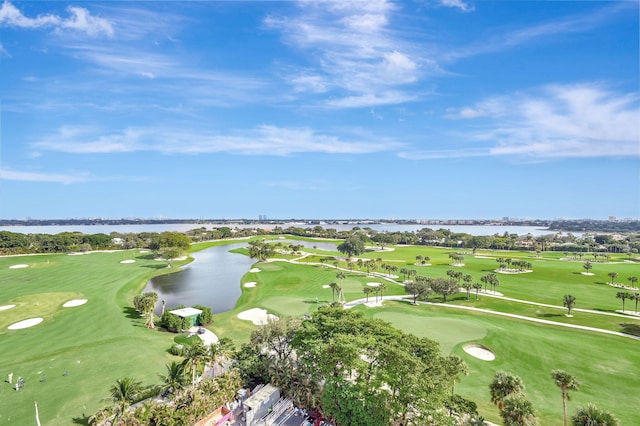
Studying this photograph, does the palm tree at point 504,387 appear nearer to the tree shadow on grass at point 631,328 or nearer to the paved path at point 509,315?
the paved path at point 509,315

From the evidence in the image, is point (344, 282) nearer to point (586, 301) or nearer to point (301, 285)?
point (301, 285)

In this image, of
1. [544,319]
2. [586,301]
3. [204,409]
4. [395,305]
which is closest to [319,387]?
[204,409]

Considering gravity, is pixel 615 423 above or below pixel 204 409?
above

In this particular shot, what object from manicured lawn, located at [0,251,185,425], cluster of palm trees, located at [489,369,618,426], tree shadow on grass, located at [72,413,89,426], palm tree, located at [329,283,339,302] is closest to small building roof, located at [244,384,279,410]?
manicured lawn, located at [0,251,185,425]

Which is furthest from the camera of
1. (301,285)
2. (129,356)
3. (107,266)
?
(107,266)

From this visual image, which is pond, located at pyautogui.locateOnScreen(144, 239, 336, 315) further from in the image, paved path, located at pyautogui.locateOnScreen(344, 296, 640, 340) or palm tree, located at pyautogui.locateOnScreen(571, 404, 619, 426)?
palm tree, located at pyautogui.locateOnScreen(571, 404, 619, 426)

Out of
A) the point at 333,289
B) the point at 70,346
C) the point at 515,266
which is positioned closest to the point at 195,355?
the point at 70,346

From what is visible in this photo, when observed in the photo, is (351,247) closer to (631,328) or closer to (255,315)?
(255,315)
